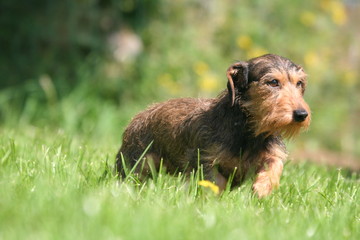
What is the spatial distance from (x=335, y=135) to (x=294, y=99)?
831 cm

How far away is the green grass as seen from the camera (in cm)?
288

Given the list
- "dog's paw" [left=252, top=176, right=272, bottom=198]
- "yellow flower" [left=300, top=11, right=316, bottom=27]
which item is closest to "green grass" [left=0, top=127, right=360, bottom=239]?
"dog's paw" [left=252, top=176, right=272, bottom=198]

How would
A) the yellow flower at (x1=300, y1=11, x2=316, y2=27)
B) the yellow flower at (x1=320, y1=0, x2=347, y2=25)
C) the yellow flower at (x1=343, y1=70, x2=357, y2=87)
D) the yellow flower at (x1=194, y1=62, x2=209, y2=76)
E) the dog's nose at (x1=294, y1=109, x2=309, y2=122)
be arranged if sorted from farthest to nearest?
the yellow flower at (x1=320, y1=0, x2=347, y2=25)
the yellow flower at (x1=300, y1=11, x2=316, y2=27)
the yellow flower at (x1=343, y1=70, x2=357, y2=87)
the yellow flower at (x1=194, y1=62, x2=209, y2=76)
the dog's nose at (x1=294, y1=109, x2=309, y2=122)

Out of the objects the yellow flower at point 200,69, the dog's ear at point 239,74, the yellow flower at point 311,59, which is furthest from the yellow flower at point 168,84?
the dog's ear at point 239,74

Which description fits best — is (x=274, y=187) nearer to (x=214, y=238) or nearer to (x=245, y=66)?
(x=245, y=66)

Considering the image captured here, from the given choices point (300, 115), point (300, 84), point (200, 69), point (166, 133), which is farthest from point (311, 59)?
point (300, 115)

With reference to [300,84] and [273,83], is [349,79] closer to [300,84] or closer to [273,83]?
[300,84]

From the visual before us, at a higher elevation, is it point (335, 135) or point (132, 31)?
point (132, 31)

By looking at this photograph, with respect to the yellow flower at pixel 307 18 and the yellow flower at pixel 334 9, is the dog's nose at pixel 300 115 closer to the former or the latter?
the yellow flower at pixel 307 18

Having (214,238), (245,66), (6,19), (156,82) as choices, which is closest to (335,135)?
(156,82)

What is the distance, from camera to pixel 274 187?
14.6ft

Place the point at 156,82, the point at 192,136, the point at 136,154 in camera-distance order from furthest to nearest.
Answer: the point at 156,82 < the point at 136,154 < the point at 192,136

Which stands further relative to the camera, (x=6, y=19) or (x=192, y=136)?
(x=6, y=19)

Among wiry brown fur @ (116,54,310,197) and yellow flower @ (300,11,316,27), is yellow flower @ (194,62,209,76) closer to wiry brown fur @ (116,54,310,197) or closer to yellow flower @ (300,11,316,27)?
yellow flower @ (300,11,316,27)
